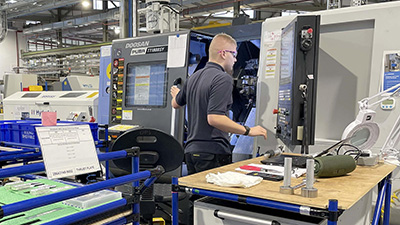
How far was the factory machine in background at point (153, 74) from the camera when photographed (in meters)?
3.44

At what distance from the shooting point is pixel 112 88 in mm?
3969

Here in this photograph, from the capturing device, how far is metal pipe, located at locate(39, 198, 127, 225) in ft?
4.00

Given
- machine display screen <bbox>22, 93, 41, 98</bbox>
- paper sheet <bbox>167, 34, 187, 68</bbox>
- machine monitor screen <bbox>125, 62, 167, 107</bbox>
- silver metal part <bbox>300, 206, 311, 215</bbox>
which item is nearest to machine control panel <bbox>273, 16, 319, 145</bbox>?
silver metal part <bbox>300, 206, 311, 215</bbox>

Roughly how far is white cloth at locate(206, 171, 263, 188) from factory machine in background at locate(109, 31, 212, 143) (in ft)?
5.68

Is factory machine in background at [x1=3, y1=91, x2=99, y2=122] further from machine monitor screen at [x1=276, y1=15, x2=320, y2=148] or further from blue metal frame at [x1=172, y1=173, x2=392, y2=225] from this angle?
blue metal frame at [x1=172, y1=173, x2=392, y2=225]

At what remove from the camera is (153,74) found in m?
3.73

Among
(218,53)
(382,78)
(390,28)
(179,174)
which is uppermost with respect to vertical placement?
(390,28)

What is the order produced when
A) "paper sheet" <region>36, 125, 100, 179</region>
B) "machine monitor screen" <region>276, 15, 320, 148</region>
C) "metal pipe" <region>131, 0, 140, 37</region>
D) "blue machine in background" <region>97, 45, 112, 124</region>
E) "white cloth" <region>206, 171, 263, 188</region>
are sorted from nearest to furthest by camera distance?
"paper sheet" <region>36, 125, 100, 179</region>, "white cloth" <region>206, 171, 263, 188</region>, "machine monitor screen" <region>276, 15, 320, 148</region>, "blue machine in background" <region>97, 45, 112, 124</region>, "metal pipe" <region>131, 0, 140, 37</region>

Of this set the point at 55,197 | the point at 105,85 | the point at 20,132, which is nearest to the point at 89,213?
the point at 55,197

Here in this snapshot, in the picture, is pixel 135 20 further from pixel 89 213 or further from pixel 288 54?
pixel 89 213

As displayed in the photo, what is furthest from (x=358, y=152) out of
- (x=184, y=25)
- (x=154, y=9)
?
(x=184, y=25)

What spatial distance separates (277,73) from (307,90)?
87 cm

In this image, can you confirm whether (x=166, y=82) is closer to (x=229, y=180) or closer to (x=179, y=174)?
(x=179, y=174)

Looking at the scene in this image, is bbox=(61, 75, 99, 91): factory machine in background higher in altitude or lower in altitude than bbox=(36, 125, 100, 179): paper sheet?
higher
